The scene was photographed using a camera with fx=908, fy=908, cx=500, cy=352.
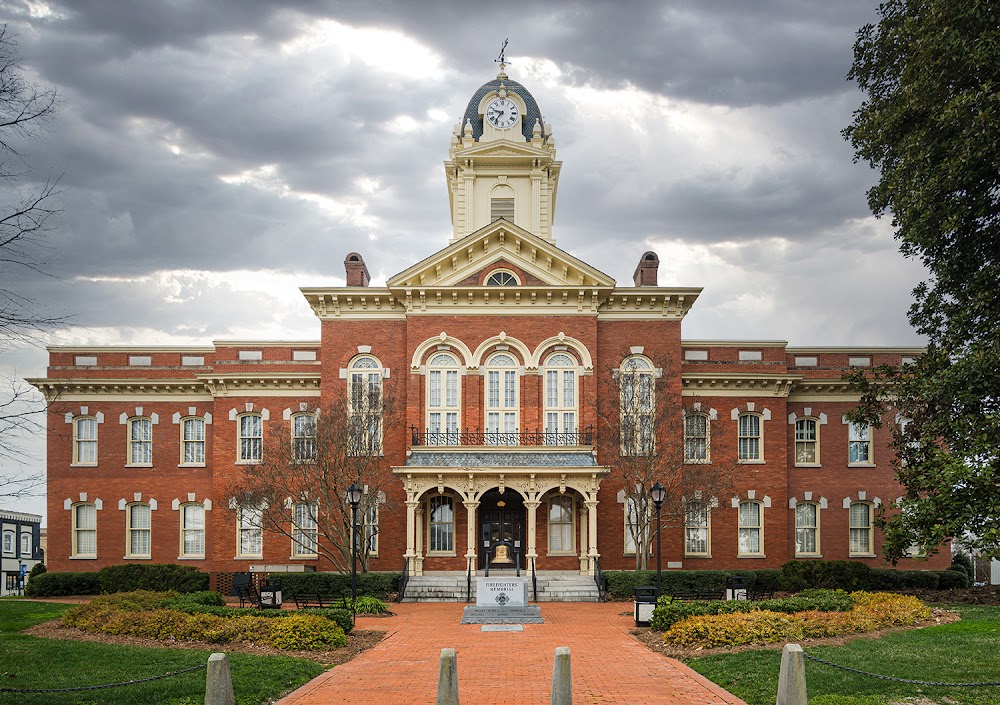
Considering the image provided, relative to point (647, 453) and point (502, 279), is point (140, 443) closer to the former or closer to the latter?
point (502, 279)

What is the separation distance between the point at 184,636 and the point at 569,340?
18.9 metres

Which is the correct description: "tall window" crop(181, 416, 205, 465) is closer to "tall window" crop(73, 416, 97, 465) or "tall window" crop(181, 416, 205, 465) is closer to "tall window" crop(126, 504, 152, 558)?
"tall window" crop(126, 504, 152, 558)

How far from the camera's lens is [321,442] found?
2973 centimetres

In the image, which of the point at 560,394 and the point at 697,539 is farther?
the point at 697,539

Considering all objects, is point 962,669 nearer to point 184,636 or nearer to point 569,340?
point 184,636

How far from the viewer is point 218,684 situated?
11.2 meters

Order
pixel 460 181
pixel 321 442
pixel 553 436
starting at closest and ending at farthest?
1. pixel 321 442
2. pixel 553 436
3. pixel 460 181

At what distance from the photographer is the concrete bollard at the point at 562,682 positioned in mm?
11047

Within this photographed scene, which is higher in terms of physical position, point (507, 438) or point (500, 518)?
point (507, 438)

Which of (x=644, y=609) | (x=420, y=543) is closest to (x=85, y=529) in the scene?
(x=420, y=543)

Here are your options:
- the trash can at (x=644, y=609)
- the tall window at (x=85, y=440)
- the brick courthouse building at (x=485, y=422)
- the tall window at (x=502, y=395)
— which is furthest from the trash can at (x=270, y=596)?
the tall window at (x=85, y=440)

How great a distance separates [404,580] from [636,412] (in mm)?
9723

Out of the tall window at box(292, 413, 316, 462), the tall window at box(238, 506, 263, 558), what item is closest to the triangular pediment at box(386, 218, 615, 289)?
the tall window at box(292, 413, 316, 462)

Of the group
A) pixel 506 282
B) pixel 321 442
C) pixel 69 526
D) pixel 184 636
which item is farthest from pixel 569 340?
pixel 69 526
